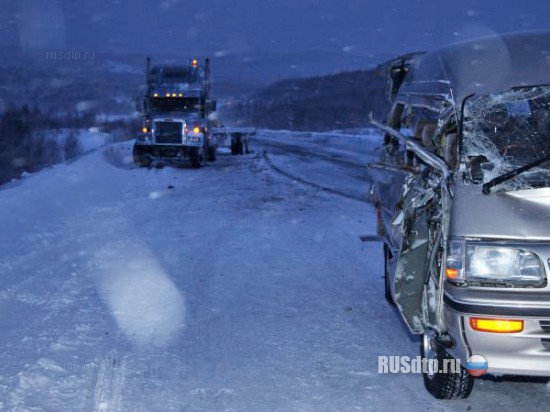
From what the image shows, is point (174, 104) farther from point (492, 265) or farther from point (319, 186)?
point (492, 265)

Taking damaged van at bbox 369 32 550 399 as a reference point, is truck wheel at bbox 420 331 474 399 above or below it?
below

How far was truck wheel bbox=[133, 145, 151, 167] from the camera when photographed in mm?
22922

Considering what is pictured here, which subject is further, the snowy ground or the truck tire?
the truck tire

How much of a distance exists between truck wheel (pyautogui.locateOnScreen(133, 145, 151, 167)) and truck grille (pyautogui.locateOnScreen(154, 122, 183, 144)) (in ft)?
2.25

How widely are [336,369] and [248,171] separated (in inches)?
632

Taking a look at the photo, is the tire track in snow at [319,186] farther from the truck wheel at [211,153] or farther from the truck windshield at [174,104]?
the truck windshield at [174,104]

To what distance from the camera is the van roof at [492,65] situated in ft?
14.1

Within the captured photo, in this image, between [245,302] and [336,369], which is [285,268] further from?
[336,369]

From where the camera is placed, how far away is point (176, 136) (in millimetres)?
23219

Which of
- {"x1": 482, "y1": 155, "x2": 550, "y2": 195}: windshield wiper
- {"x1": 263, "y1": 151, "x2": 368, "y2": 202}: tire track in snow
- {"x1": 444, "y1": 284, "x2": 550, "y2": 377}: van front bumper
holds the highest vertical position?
{"x1": 482, "y1": 155, "x2": 550, "y2": 195}: windshield wiper

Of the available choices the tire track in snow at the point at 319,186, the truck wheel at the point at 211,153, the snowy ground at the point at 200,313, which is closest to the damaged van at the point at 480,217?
the snowy ground at the point at 200,313

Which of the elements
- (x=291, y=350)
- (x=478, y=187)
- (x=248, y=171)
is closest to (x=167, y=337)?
(x=291, y=350)

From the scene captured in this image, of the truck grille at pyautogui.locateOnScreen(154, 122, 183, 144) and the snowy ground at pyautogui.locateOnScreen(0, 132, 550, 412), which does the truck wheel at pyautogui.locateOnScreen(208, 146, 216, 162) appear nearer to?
the truck grille at pyautogui.locateOnScreen(154, 122, 183, 144)

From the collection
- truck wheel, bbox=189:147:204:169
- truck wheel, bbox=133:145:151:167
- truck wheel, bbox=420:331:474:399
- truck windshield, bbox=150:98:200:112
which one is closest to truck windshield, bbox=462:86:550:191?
truck wheel, bbox=420:331:474:399
